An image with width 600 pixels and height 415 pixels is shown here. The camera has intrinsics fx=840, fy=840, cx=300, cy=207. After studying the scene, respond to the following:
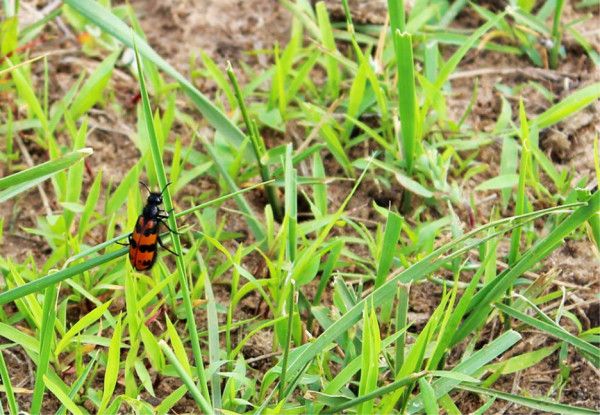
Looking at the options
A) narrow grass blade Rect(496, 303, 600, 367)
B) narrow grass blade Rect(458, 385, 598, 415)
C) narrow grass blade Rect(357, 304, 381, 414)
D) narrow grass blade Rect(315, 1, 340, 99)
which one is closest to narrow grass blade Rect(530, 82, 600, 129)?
narrow grass blade Rect(315, 1, 340, 99)

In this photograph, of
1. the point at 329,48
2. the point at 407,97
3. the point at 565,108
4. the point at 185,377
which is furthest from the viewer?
the point at 329,48

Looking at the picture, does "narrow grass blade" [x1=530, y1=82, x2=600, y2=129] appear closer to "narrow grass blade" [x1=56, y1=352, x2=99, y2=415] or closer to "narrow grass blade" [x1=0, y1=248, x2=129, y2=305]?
"narrow grass blade" [x1=0, y1=248, x2=129, y2=305]

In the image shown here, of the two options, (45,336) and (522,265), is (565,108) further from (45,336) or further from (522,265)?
(45,336)

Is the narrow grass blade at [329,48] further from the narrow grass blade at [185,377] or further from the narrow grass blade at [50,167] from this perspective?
the narrow grass blade at [185,377]

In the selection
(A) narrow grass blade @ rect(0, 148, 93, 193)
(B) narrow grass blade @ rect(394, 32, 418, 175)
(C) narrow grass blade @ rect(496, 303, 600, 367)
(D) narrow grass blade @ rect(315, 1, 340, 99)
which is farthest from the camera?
(D) narrow grass blade @ rect(315, 1, 340, 99)

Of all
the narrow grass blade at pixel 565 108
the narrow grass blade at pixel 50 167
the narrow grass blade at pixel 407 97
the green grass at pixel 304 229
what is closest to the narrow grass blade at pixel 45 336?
the green grass at pixel 304 229

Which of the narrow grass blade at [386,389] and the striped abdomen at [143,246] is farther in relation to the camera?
the striped abdomen at [143,246]

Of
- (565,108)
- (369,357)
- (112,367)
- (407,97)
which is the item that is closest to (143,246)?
(112,367)

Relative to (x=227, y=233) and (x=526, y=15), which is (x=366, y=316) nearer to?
(x=227, y=233)
